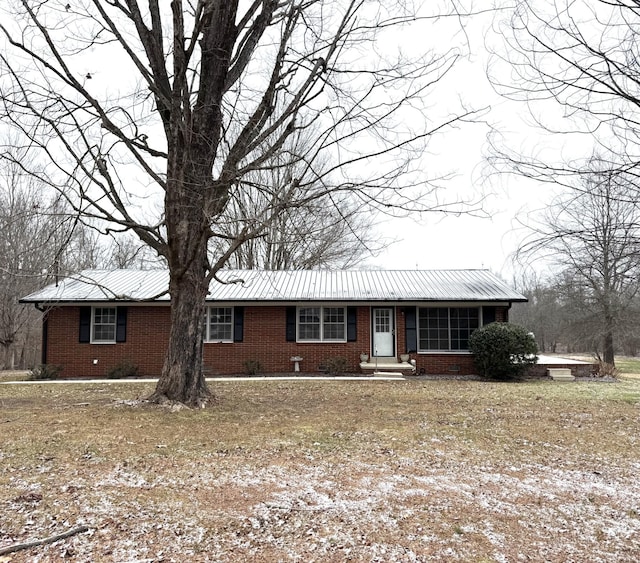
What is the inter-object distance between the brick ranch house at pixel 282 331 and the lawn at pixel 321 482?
22.5 ft

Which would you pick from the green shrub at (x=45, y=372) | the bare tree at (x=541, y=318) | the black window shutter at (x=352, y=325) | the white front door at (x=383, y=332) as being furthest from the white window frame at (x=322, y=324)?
the bare tree at (x=541, y=318)

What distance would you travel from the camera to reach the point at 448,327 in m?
16.2

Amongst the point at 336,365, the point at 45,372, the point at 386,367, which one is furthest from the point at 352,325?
the point at 45,372

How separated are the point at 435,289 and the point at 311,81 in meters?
9.64

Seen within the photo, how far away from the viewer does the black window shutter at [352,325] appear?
16031 mm

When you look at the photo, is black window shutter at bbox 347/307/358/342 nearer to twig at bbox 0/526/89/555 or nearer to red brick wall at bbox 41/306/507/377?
red brick wall at bbox 41/306/507/377

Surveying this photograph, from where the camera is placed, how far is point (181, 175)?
8.02m

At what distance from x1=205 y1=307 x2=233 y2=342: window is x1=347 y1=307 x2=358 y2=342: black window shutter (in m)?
3.84

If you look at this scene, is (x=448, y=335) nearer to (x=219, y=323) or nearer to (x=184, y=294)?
(x=219, y=323)

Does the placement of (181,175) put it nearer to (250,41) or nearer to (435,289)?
(250,41)

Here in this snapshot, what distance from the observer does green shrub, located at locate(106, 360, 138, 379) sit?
50.3 feet

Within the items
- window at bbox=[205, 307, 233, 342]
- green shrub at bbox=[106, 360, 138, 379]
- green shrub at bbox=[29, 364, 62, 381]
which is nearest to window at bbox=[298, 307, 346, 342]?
window at bbox=[205, 307, 233, 342]

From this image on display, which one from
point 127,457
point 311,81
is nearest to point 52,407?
point 127,457

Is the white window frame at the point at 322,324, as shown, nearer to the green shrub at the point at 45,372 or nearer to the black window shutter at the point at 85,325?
the black window shutter at the point at 85,325
